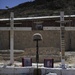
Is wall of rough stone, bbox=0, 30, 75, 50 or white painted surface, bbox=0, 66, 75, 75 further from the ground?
wall of rough stone, bbox=0, 30, 75, 50

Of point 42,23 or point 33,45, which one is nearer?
point 33,45

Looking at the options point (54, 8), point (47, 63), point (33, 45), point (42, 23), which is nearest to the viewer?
point (47, 63)

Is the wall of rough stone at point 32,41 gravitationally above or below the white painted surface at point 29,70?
above

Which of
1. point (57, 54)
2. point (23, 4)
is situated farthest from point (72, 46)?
point (23, 4)

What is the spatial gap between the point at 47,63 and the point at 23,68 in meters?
1.48

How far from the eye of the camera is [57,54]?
22484mm

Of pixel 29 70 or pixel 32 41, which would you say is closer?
pixel 29 70

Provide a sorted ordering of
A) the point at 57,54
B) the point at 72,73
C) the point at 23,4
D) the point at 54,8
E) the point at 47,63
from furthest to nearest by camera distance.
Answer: the point at 23,4, the point at 54,8, the point at 57,54, the point at 47,63, the point at 72,73

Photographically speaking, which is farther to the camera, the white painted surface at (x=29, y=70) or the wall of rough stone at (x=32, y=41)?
the wall of rough stone at (x=32, y=41)

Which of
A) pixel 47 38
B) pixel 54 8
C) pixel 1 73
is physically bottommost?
pixel 1 73

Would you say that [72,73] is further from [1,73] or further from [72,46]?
[72,46]

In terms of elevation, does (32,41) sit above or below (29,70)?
above

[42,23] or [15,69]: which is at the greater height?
[42,23]

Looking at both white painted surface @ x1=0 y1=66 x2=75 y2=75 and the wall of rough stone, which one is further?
the wall of rough stone
